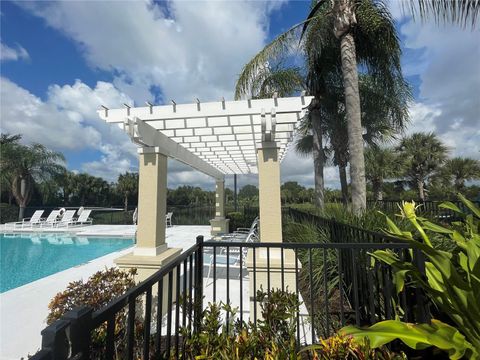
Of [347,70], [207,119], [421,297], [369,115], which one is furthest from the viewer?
[369,115]

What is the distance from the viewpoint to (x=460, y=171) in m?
20.5

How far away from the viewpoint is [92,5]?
631 cm

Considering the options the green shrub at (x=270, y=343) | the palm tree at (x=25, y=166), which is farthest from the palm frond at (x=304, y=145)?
the palm tree at (x=25, y=166)

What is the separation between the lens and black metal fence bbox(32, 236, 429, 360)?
32.6 inches

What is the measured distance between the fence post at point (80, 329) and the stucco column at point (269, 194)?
132 inches

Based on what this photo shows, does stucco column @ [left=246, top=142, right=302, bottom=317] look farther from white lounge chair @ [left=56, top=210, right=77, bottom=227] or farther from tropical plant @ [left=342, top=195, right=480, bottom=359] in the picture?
white lounge chair @ [left=56, top=210, right=77, bottom=227]

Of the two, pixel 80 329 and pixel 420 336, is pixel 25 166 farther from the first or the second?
pixel 420 336

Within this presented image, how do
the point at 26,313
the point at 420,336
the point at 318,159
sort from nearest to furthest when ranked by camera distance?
the point at 420,336, the point at 26,313, the point at 318,159

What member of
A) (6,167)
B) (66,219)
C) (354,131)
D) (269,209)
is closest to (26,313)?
(269,209)

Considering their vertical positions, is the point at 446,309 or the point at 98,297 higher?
the point at 446,309

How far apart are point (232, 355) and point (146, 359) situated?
64 cm

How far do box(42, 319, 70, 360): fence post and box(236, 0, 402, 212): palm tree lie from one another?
563 cm

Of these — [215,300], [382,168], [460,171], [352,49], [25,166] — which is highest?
[352,49]

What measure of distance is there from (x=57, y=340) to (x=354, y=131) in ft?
20.6
